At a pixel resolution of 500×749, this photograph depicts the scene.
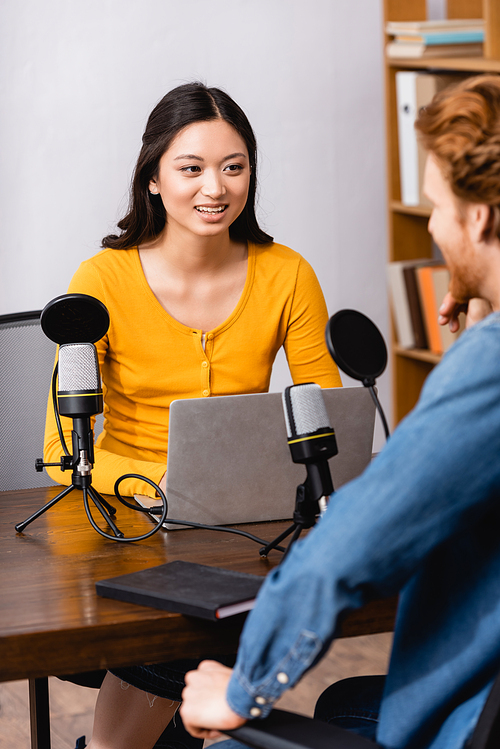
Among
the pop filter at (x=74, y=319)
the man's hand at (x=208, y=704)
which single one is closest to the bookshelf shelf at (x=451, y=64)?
the pop filter at (x=74, y=319)

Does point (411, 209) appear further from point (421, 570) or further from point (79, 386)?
point (421, 570)

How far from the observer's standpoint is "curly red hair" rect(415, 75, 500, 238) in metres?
0.83

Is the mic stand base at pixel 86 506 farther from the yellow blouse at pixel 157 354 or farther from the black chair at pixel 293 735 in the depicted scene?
the black chair at pixel 293 735

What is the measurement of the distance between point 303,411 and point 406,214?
226 centimetres

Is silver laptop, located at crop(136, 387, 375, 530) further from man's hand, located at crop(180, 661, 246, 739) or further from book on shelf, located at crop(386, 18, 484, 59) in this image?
book on shelf, located at crop(386, 18, 484, 59)

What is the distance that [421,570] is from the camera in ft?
2.77

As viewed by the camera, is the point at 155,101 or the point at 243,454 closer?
the point at 243,454

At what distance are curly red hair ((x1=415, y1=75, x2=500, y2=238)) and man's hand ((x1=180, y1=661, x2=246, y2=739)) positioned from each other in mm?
542

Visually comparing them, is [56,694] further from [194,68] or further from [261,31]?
[261,31]

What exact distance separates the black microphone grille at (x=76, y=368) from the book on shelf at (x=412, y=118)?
1.92m

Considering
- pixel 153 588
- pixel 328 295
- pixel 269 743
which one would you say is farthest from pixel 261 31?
pixel 269 743

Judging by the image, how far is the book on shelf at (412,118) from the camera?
286 cm

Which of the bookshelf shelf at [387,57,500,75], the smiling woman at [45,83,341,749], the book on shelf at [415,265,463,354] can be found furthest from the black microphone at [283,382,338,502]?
the book on shelf at [415,265,463,354]

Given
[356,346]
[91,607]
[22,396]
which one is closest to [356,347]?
[356,346]
